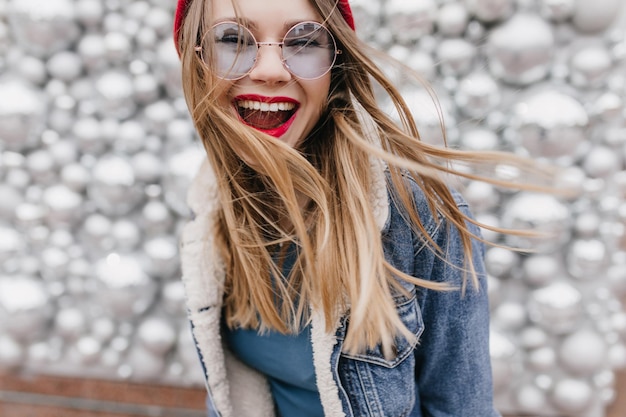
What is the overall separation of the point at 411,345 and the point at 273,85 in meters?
0.41

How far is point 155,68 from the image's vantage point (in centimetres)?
111

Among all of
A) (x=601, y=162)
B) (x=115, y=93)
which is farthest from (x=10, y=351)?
(x=601, y=162)

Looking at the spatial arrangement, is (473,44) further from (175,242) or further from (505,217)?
(175,242)

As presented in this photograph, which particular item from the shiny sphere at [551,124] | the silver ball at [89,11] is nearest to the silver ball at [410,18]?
the shiny sphere at [551,124]

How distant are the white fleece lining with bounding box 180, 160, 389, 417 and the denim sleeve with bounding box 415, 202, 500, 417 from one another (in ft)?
0.49

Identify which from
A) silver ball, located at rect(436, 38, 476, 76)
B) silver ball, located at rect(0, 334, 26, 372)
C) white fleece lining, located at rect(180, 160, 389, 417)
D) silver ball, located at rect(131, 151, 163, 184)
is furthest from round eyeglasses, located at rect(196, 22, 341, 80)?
silver ball, located at rect(0, 334, 26, 372)

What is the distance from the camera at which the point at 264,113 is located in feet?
1.98

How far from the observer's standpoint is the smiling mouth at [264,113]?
598 mm

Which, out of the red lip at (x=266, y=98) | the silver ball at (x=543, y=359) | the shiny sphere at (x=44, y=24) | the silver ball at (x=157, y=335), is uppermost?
the shiny sphere at (x=44, y=24)

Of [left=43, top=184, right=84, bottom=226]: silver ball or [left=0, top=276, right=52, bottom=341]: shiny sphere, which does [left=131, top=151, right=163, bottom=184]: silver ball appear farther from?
[left=0, top=276, right=52, bottom=341]: shiny sphere

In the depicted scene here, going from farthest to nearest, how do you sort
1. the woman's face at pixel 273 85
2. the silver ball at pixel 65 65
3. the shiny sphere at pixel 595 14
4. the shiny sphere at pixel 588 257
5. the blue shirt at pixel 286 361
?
the silver ball at pixel 65 65 → the shiny sphere at pixel 588 257 → the shiny sphere at pixel 595 14 → the blue shirt at pixel 286 361 → the woman's face at pixel 273 85

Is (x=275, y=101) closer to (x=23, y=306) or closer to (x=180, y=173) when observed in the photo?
(x=180, y=173)

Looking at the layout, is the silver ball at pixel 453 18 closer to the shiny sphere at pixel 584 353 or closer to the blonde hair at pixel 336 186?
the blonde hair at pixel 336 186

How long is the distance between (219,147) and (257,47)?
0.17 metres
